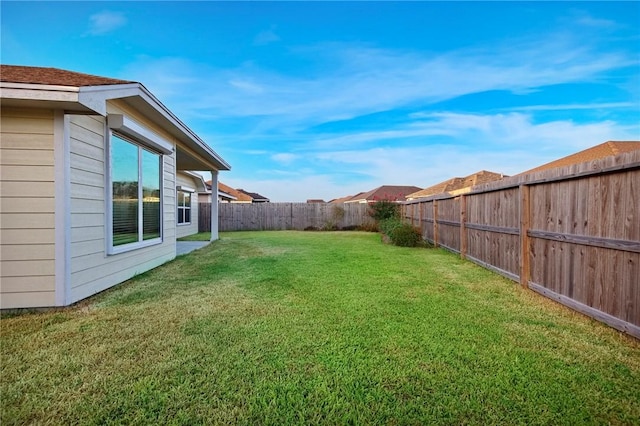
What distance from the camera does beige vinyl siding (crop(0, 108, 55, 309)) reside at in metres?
3.62

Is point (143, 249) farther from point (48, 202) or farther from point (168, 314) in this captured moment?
point (168, 314)

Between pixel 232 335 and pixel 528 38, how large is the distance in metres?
9.46

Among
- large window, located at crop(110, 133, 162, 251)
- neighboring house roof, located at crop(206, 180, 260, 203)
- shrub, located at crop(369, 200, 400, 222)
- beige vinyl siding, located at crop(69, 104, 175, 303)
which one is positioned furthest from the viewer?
neighboring house roof, located at crop(206, 180, 260, 203)

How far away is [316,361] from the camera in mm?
2367

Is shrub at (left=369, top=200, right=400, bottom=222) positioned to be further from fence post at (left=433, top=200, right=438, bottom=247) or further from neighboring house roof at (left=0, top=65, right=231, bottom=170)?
neighboring house roof at (left=0, top=65, right=231, bottom=170)

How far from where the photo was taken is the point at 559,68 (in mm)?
7973

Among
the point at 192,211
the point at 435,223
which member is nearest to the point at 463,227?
the point at 435,223

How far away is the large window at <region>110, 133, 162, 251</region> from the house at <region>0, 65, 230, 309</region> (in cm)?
3

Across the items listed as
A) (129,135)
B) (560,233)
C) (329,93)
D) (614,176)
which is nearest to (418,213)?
(329,93)

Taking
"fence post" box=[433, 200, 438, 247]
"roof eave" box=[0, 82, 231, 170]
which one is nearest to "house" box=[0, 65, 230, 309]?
"roof eave" box=[0, 82, 231, 170]

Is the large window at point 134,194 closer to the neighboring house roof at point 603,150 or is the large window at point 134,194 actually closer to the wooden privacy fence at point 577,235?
the wooden privacy fence at point 577,235

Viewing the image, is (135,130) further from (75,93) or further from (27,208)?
(27,208)

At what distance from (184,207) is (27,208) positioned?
11420 mm

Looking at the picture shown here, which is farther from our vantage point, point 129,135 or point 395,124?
point 395,124
